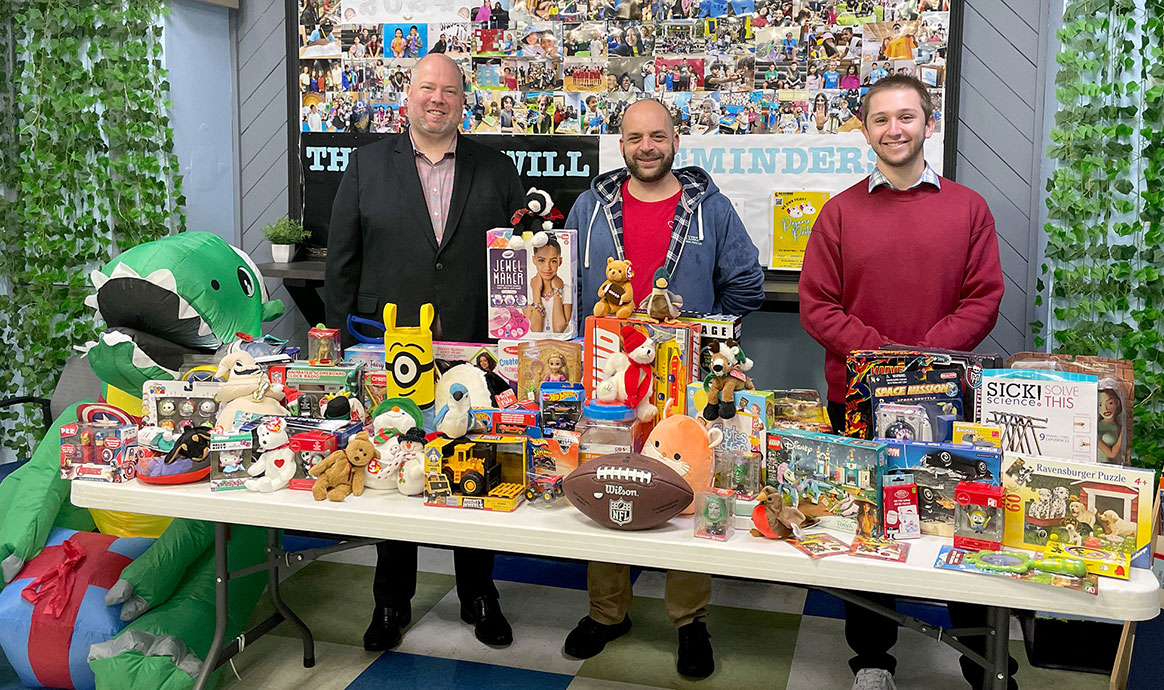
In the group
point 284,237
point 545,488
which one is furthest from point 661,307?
point 284,237

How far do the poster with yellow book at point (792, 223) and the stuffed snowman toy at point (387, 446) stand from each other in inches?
79.7

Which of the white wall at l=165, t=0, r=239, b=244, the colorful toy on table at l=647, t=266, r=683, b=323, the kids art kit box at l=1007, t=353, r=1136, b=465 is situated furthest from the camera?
the white wall at l=165, t=0, r=239, b=244

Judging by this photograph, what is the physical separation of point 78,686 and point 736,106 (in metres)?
2.91

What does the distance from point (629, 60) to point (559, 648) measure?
2.25 meters

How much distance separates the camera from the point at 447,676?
109 inches

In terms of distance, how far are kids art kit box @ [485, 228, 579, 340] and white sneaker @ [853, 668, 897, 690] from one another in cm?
113

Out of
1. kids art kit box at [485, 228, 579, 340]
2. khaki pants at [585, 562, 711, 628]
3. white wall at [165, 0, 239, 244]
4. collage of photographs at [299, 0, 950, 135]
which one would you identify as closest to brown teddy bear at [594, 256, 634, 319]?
kids art kit box at [485, 228, 579, 340]

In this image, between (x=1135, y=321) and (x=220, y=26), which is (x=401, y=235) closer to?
(x=220, y=26)

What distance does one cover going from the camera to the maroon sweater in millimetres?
2596

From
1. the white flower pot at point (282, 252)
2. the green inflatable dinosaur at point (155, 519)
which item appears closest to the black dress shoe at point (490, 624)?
the green inflatable dinosaur at point (155, 519)

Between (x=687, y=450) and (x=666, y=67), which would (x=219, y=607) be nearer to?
(x=687, y=450)

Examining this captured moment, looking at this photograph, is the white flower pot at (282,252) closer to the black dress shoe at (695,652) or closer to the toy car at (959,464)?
the black dress shoe at (695,652)

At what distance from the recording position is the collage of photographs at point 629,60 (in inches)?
145

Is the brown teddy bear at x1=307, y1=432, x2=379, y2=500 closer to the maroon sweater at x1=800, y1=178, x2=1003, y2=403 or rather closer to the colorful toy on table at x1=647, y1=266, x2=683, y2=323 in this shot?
the colorful toy on table at x1=647, y1=266, x2=683, y2=323
